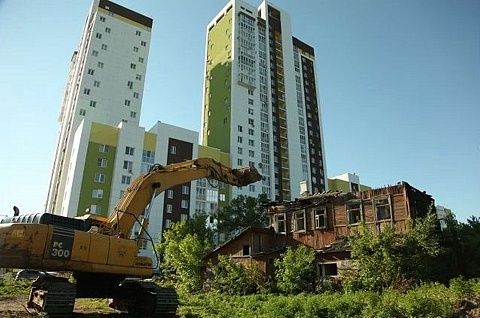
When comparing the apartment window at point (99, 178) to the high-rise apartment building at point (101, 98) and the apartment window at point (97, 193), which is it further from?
the apartment window at point (97, 193)

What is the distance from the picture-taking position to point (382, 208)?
81.6ft

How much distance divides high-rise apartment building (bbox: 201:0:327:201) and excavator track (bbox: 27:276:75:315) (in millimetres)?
59739

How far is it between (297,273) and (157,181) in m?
12.3

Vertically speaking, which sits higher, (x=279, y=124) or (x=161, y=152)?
(x=279, y=124)

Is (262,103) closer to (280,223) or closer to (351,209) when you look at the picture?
(280,223)

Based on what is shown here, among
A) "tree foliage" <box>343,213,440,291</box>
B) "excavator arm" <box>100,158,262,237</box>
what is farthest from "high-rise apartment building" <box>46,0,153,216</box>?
"tree foliage" <box>343,213,440,291</box>

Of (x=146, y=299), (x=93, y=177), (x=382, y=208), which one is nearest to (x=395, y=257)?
(x=382, y=208)

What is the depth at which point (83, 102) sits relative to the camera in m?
66.5

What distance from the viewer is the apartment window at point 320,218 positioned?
27.3 meters

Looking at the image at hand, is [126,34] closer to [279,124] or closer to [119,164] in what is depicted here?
[119,164]

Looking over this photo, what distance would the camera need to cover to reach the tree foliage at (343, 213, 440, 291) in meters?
19.9

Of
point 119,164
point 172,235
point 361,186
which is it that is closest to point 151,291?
point 172,235

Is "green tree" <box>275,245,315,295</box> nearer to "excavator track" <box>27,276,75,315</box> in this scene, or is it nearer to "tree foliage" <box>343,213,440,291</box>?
"tree foliage" <box>343,213,440,291</box>

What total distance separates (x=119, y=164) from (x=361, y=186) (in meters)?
73.7
